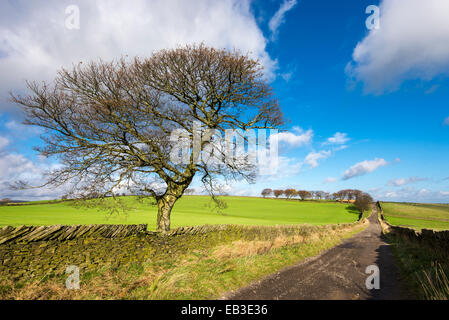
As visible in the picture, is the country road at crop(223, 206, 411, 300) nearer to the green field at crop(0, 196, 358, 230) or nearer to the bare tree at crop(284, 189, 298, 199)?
the green field at crop(0, 196, 358, 230)

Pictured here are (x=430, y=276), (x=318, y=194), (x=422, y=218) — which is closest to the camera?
(x=430, y=276)

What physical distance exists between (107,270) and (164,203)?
458cm

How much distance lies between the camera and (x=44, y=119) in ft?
27.1

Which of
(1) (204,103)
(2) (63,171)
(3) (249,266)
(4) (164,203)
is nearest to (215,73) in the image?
(1) (204,103)

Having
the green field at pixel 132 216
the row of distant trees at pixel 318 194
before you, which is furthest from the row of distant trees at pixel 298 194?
the green field at pixel 132 216

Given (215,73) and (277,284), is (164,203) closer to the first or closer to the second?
(277,284)

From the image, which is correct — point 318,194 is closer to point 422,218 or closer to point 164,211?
point 422,218

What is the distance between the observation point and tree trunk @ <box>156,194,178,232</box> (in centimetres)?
1032

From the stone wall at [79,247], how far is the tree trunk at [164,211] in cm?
128

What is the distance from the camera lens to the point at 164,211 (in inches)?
416

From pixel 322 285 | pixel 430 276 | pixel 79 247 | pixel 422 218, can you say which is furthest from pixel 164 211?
pixel 422 218

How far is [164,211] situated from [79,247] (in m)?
4.45

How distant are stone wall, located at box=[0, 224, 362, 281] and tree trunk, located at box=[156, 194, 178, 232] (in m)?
1.28

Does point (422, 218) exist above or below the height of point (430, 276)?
below
